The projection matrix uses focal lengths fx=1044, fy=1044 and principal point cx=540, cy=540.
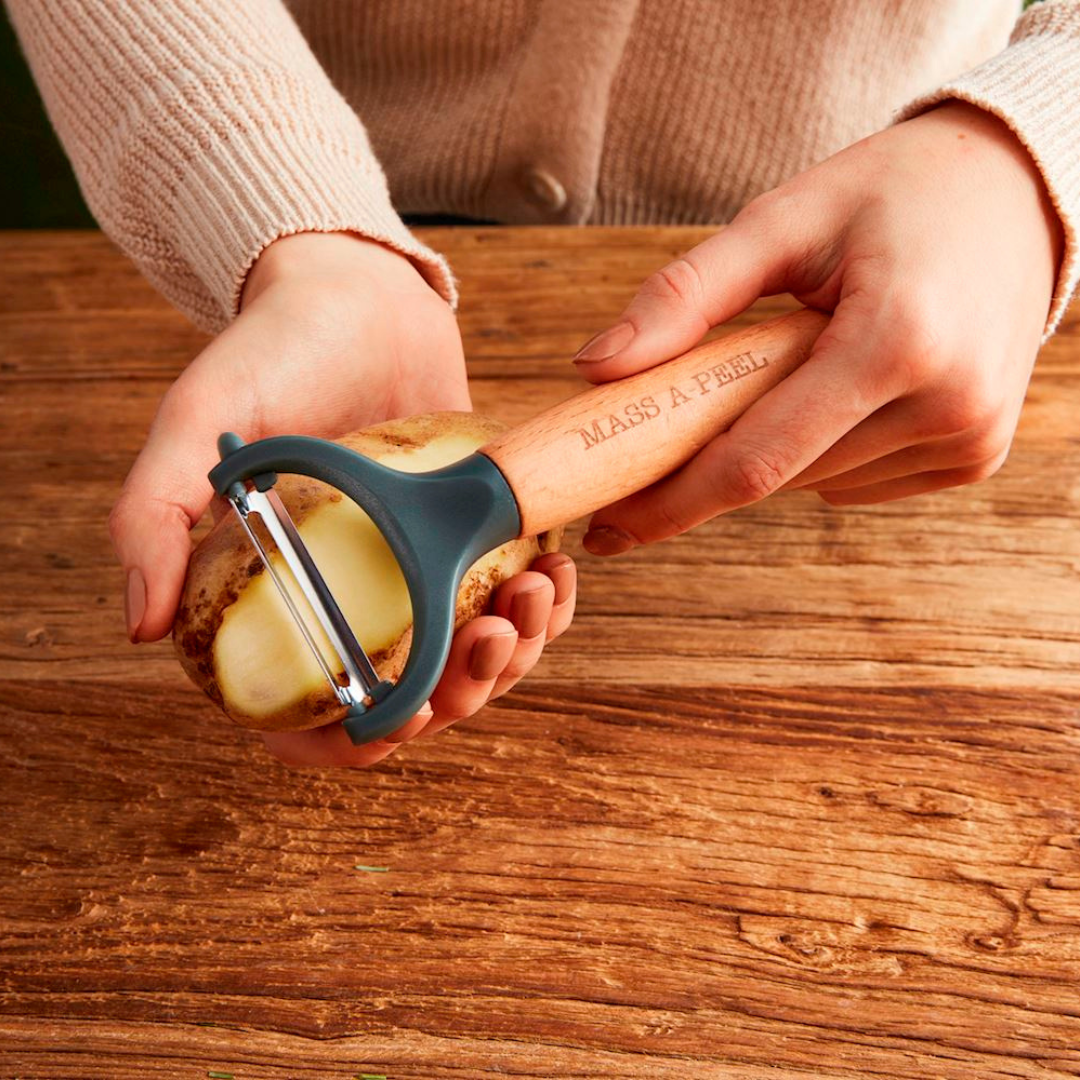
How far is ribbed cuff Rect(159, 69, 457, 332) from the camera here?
34.8 inches

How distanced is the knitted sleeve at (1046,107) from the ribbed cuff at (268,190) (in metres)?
0.46

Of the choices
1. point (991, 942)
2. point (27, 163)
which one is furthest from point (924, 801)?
point (27, 163)

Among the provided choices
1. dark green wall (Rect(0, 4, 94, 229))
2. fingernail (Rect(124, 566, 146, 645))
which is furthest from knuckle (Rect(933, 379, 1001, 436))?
dark green wall (Rect(0, 4, 94, 229))

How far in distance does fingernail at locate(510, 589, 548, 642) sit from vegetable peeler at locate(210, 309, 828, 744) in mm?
57

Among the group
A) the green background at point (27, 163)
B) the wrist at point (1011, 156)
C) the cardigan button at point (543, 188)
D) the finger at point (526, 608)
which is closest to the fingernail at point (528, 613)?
the finger at point (526, 608)

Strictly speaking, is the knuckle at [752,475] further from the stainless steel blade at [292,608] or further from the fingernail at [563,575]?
the stainless steel blade at [292,608]

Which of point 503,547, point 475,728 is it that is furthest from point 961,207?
point 475,728

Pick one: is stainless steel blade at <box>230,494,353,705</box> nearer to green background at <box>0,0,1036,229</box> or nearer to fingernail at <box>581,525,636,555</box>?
fingernail at <box>581,525,636,555</box>

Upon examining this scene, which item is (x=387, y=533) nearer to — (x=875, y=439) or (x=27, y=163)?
(x=875, y=439)

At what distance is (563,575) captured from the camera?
2.37 feet

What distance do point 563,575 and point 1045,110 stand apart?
1.61ft

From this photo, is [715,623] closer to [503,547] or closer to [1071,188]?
[503,547]

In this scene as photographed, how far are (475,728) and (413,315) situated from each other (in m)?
0.36

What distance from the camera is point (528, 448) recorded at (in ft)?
2.05
